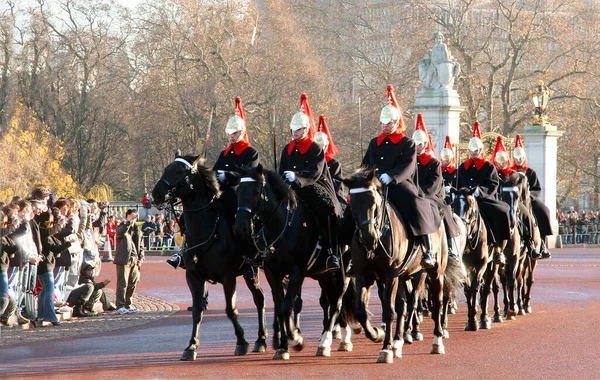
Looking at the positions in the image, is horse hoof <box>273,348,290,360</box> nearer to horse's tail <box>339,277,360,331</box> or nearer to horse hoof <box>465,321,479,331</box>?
horse's tail <box>339,277,360,331</box>

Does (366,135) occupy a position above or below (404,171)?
above

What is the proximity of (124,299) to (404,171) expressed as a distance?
7.54 meters

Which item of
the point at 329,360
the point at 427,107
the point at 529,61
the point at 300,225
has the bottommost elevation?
the point at 329,360

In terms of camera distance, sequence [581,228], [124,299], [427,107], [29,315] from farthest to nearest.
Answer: [581,228], [427,107], [124,299], [29,315]

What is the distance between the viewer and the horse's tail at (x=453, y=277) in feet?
47.9

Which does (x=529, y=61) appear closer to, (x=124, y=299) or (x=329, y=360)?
(x=124, y=299)

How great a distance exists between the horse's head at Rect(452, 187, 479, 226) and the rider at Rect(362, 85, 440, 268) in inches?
81.5

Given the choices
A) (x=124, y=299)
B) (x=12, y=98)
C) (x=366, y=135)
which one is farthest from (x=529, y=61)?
(x=124, y=299)

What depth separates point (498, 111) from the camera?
5356 cm

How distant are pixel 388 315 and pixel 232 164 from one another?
2745 millimetres

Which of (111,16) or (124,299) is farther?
(111,16)

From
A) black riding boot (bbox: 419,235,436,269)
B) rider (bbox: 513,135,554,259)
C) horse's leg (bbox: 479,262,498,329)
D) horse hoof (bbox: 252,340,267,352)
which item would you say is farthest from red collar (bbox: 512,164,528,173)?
horse hoof (bbox: 252,340,267,352)

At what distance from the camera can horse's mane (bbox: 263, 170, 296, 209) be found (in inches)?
502

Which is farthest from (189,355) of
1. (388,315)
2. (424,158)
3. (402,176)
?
(424,158)
